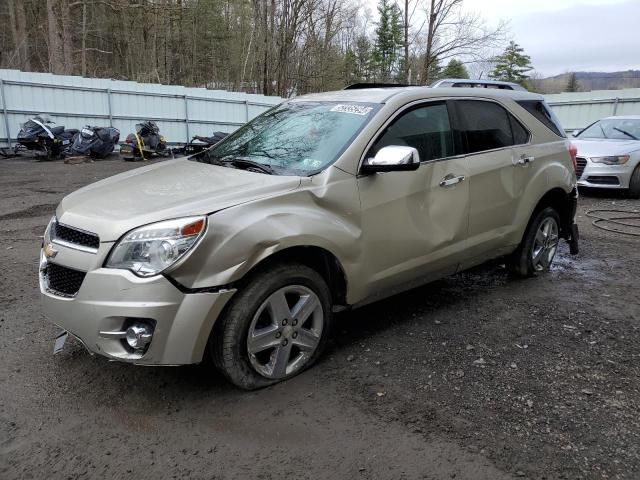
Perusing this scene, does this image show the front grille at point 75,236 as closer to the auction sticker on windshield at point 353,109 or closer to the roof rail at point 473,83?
the auction sticker on windshield at point 353,109

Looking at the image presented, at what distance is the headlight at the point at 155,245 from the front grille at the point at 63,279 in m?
0.26

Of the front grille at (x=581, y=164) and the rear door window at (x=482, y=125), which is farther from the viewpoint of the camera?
the front grille at (x=581, y=164)

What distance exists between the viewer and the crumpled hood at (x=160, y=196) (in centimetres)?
272

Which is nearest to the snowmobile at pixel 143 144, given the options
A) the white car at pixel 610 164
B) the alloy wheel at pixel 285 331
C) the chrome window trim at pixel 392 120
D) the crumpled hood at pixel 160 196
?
the white car at pixel 610 164

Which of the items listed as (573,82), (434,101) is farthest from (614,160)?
(573,82)

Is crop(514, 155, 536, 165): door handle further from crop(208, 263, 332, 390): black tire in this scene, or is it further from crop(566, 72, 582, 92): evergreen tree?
crop(566, 72, 582, 92): evergreen tree

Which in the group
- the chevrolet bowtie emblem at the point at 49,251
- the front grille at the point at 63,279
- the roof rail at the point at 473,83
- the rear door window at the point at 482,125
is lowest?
the front grille at the point at 63,279

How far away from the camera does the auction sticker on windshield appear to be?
3697mm

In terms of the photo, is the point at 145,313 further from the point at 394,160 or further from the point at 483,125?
the point at 483,125

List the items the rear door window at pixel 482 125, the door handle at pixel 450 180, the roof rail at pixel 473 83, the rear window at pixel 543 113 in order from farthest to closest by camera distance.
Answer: the roof rail at pixel 473 83
the rear window at pixel 543 113
the rear door window at pixel 482 125
the door handle at pixel 450 180

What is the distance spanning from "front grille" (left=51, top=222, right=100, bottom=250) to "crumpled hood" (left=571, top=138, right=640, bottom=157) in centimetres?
1007

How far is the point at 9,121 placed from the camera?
50.4 feet

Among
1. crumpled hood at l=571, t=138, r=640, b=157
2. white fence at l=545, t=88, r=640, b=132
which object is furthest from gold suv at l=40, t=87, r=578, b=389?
white fence at l=545, t=88, r=640, b=132

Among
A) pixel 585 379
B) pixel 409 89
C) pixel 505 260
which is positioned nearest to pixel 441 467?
pixel 585 379
